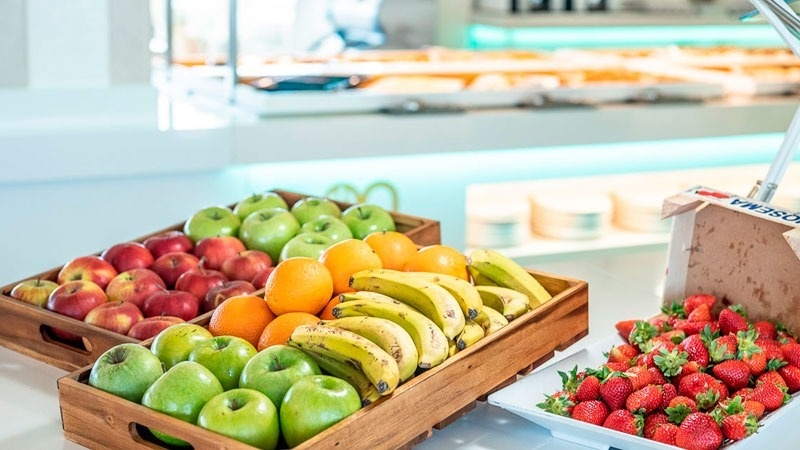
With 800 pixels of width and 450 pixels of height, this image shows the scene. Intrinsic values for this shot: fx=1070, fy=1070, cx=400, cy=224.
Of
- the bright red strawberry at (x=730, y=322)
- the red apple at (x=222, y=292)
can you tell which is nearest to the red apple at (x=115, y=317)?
the red apple at (x=222, y=292)

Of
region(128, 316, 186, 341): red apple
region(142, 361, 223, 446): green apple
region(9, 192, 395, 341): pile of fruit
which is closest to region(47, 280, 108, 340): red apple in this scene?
region(9, 192, 395, 341): pile of fruit

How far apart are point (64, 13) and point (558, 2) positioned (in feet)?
10.6

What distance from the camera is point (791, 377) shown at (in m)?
1.76

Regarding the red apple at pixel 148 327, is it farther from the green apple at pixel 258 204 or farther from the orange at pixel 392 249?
the green apple at pixel 258 204

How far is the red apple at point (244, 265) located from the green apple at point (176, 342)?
415 millimetres

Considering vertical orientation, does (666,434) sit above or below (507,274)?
below

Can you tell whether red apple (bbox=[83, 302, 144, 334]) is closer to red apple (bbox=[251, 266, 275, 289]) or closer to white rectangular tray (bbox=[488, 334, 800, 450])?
red apple (bbox=[251, 266, 275, 289])

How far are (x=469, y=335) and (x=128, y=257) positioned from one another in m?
0.78

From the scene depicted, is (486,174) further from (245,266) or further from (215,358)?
(215,358)

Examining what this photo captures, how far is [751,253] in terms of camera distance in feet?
6.57

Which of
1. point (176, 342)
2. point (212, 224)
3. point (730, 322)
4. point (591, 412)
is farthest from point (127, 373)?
point (730, 322)

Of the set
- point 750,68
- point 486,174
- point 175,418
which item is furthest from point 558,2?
point 175,418

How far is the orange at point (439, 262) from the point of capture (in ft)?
6.32

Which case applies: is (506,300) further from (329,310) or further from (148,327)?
(148,327)
